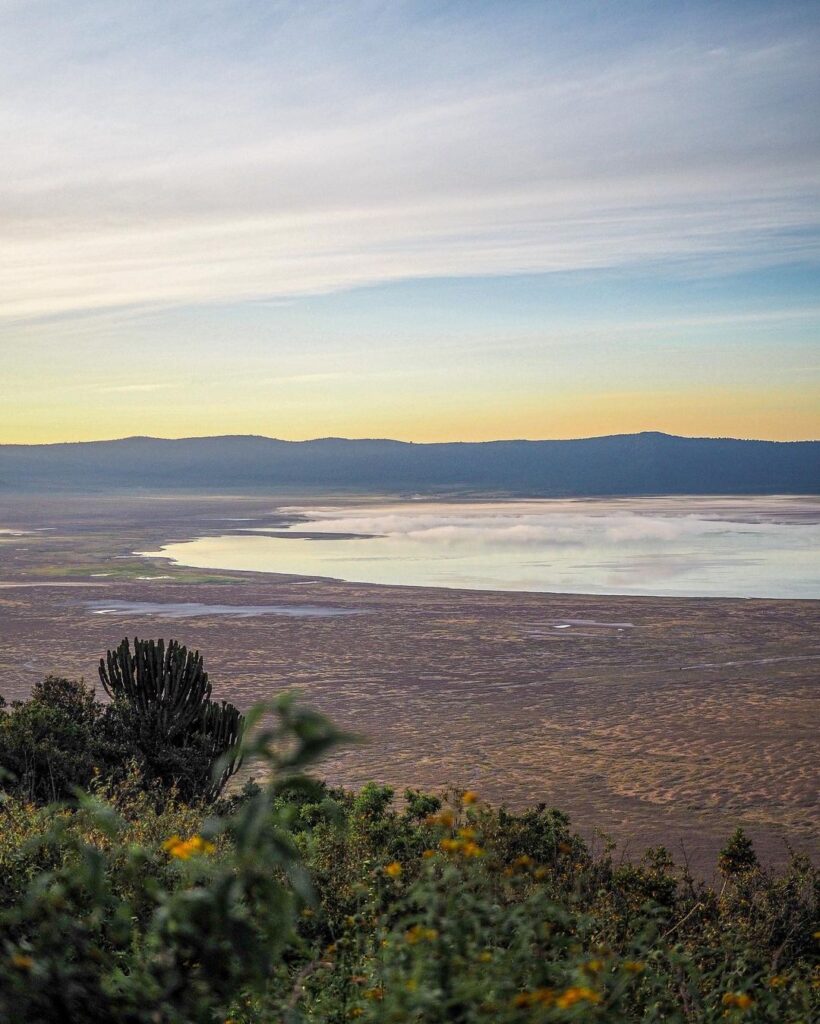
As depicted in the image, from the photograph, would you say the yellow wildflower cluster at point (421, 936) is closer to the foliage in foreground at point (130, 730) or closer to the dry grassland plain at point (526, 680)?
the dry grassland plain at point (526, 680)

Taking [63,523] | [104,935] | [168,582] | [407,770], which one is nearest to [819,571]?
[168,582]

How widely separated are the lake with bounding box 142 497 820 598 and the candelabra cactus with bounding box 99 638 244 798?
106 ft

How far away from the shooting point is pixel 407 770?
2005cm

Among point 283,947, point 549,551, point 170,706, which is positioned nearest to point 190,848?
point 283,947

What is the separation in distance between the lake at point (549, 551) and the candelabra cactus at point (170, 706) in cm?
3233

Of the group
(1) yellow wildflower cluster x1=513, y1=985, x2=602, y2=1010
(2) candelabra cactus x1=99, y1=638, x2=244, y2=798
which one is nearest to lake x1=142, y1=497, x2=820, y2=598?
(2) candelabra cactus x1=99, y1=638, x2=244, y2=798

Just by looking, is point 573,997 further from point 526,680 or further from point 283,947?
point 526,680

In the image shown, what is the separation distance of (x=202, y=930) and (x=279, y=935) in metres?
0.36

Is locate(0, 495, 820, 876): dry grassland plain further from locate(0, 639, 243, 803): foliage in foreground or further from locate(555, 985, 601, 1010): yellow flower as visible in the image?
locate(555, 985, 601, 1010): yellow flower

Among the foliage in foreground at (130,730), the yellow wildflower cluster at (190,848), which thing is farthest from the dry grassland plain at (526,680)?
the yellow wildflower cluster at (190,848)

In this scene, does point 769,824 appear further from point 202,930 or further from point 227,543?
point 227,543

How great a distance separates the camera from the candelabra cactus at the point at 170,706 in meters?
14.9

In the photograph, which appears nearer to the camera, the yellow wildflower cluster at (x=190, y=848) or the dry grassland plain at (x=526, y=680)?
the yellow wildflower cluster at (x=190, y=848)

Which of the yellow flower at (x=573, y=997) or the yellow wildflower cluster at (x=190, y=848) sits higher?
the yellow wildflower cluster at (x=190, y=848)
